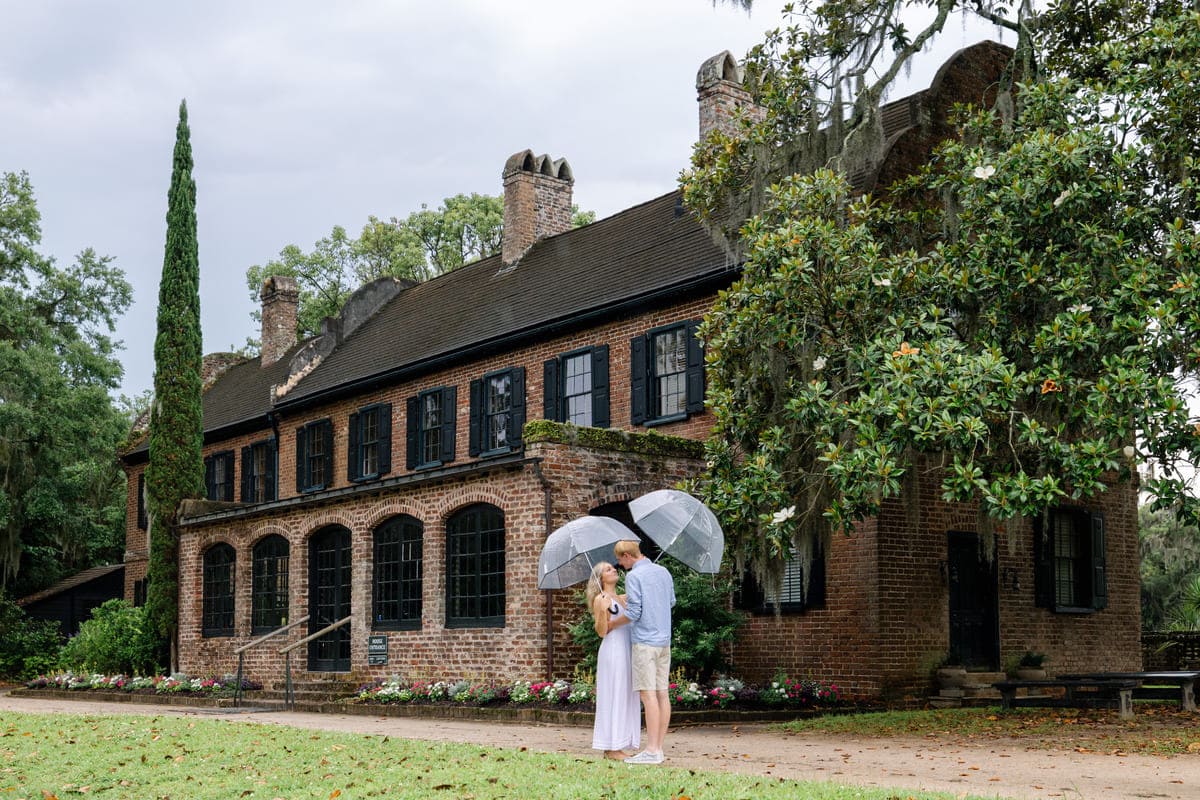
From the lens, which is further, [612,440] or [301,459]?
[301,459]

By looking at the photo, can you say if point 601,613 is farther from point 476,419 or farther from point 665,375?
point 476,419

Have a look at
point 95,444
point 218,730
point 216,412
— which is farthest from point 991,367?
point 95,444

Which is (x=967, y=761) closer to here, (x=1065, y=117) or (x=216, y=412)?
(x=1065, y=117)

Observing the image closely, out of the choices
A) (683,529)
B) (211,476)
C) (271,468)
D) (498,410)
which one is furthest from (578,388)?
(211,476)

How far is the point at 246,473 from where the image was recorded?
101 ft

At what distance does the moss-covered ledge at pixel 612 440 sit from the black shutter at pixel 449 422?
6.78 meters

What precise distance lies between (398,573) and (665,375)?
15.5 feet

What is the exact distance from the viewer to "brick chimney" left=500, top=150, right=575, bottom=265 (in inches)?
1081

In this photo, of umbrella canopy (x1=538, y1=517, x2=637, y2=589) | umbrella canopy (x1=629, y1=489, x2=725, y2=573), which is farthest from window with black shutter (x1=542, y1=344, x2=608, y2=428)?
umbrella canopy (x1=629, y1=489, x2=725, y2=573)

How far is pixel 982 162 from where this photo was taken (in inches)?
494

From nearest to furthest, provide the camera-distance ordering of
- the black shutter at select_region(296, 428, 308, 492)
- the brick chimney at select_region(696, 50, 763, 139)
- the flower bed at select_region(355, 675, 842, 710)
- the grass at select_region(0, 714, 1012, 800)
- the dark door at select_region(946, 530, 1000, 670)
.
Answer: the grass at select_region(0, 714, 1012, 800) < the flower bed at select_region(355, 675, 842, 710) < the dark door at select_region(946, 530, 1000, 670) < the brick chimney at select_region(696, 50, 763, 139) < the black shutter at select_region(296, 428, 308, 492)

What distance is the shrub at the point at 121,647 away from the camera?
24.5 metres

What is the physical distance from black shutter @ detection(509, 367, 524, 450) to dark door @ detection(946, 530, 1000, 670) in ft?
24.9

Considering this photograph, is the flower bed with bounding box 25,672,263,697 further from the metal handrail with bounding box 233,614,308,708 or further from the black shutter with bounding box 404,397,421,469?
the black shutter with bounding box 404,397,421,469
